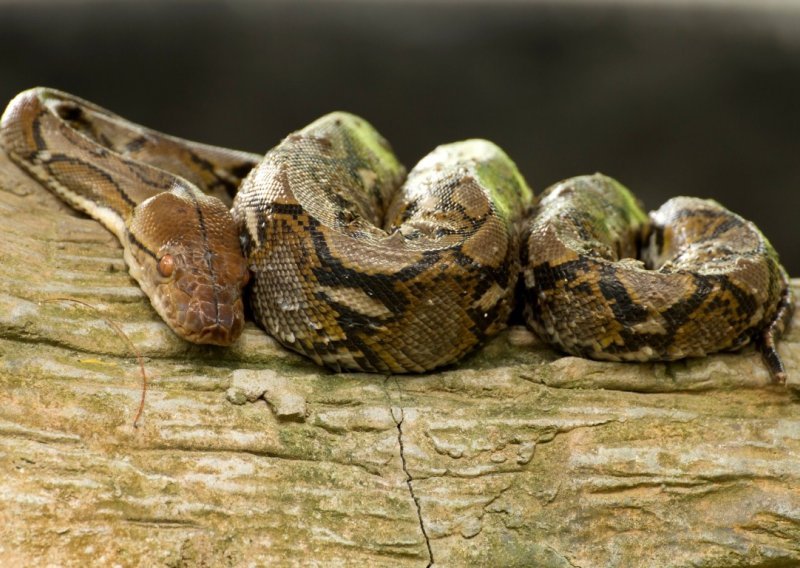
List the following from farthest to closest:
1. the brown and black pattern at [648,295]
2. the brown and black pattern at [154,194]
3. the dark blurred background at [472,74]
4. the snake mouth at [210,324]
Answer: the dark blurred background at [472,74] < the brown and black pattern at [648,295] < the brown and black pattern at [154,194] < the snake mouth at [210,324]

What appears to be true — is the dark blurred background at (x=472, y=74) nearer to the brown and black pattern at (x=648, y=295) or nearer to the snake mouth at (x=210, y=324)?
the brown and black pattern at (x=648, y=295)

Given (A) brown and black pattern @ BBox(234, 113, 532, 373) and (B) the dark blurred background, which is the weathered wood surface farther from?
(B) the dark blurred background

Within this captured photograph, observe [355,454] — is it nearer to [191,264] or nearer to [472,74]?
[191,264]

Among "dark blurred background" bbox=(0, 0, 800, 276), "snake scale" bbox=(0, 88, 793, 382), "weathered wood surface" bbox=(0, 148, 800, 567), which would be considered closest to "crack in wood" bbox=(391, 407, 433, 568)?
"weathered wood surface" bbox=(0, 148, 800, 567)

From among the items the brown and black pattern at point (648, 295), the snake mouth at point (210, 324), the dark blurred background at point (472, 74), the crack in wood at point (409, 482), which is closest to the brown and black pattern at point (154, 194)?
the snake mouth at point (210, 324)

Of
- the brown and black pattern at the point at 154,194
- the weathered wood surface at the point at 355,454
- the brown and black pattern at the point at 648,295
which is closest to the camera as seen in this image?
the weathered wood surface at the point at 355,454

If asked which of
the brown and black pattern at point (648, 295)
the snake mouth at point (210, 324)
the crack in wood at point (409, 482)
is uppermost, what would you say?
the brown and black pattern at point (648, 295)

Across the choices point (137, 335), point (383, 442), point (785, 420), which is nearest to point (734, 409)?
point (785, 420)
